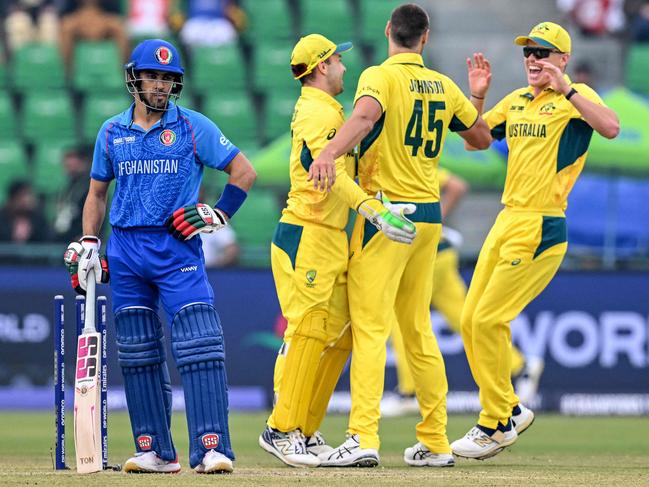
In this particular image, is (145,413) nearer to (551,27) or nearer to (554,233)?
(554,233)

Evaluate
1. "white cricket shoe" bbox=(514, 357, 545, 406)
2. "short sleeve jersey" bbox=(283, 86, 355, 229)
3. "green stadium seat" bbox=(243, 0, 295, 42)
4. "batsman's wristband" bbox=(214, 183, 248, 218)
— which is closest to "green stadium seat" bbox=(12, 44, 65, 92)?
"green stadium seat" bbox=(243, 0, 295, 42)

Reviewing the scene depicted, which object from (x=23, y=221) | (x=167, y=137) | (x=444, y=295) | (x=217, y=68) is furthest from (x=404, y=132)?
(x=217, y=68)

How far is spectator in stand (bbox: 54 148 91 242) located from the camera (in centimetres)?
1352

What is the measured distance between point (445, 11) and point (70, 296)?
7.27 m

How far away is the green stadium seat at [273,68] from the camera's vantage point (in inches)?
661

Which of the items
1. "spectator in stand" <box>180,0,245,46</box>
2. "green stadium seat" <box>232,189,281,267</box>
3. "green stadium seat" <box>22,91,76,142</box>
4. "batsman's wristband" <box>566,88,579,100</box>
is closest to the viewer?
"batsman's wristband" <box>566,88,579,100</box>

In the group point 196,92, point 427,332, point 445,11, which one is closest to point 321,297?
point 427,332

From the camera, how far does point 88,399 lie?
683 centimetres

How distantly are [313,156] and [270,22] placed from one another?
1013 cm

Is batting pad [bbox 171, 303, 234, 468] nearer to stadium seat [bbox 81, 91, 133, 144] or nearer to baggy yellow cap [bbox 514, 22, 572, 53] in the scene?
baggy yellow cap [bbox 514, 22, 572, 53]

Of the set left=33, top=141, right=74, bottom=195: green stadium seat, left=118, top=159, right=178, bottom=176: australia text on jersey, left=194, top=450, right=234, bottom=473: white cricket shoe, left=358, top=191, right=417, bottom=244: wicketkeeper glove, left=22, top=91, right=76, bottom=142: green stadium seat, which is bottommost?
left=194, top=450, right=234, bottom=473: white cricket shoe

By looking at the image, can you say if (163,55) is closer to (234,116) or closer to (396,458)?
(396,458)

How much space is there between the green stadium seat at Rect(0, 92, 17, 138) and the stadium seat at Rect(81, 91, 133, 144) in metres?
0.80

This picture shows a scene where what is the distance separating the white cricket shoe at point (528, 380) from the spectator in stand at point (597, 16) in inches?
233
